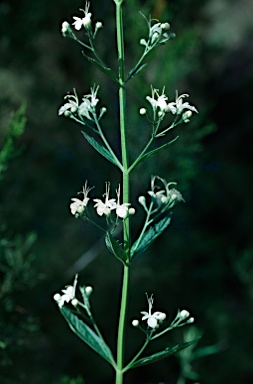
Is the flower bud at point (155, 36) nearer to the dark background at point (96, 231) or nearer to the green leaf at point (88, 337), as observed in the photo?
the green leaf at point (88, 337)

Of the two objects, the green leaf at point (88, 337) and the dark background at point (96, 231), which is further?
the dark background at point (96, 231)

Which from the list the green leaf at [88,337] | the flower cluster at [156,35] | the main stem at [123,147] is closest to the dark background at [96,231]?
the green leaf at [88,337]

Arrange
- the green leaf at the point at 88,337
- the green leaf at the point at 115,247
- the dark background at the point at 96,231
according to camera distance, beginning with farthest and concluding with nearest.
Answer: the dark background at the point at 96,231, the green leaf at the point at 88,337, the green leaf at the point at 115,247

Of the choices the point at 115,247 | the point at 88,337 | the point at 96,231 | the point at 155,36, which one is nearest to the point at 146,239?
the point at 115,247

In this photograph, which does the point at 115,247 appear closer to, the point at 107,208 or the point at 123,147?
the point at 107,208

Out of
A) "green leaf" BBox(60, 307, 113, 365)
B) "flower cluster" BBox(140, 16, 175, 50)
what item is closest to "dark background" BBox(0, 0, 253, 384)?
"green leaf" BBox(60, 307, 113, 365)

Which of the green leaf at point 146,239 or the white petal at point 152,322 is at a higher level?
the green leaf at point 146,239

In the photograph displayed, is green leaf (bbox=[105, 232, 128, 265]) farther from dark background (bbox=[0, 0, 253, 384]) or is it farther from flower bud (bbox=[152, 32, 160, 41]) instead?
dark background (bbox=[0, 0, 253, 384])
